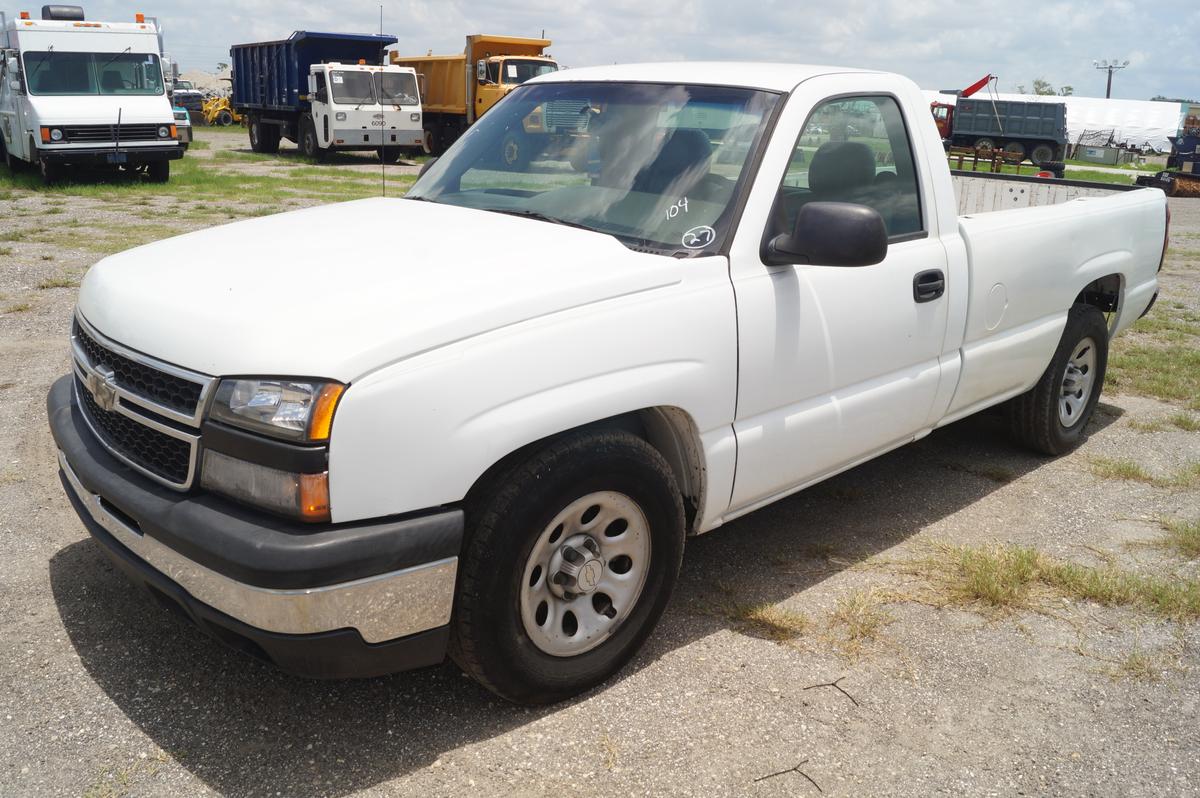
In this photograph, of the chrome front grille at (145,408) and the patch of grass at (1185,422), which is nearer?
the chrome front grille at (145,408)

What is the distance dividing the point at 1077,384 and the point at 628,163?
10.5 feet

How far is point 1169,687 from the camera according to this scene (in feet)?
11.0

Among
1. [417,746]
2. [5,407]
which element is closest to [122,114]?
[5,407]

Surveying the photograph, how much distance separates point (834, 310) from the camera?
3.60 m

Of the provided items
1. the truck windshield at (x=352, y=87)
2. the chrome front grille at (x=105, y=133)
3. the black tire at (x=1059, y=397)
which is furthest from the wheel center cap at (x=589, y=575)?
the truck windshield at (x=352, y=87)

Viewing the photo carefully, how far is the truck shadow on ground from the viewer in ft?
9.31

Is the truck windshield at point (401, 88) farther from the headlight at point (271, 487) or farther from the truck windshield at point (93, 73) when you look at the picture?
the headlight at point (271, 487)

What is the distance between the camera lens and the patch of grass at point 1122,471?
5.23 meters

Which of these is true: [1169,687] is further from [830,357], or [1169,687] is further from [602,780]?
[602,780]

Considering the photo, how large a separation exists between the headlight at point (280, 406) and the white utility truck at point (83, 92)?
1622 cm

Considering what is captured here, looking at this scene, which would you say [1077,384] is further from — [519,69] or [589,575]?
[519,69]

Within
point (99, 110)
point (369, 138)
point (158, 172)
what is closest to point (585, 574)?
point (99, 110)

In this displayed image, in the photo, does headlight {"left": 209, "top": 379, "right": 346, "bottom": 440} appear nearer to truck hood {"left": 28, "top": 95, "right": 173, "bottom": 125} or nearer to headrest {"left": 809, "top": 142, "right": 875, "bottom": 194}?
headrest {"left": 809, "top": 142, "right": 875, "bottom": 194}

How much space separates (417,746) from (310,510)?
863 mm
